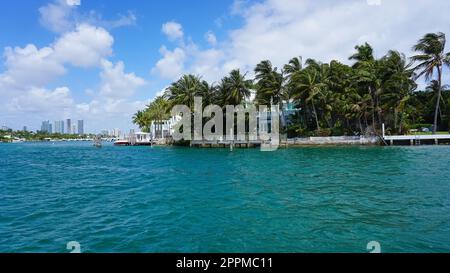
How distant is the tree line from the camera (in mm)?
49562

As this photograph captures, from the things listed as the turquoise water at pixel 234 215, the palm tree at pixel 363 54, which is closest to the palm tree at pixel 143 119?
the palm tree at pixel 363 54

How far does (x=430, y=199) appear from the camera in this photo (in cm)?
1250

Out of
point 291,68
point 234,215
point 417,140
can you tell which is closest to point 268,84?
point 291,68

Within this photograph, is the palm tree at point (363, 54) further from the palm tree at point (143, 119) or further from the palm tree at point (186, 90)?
the palm tree at point (143, 119)

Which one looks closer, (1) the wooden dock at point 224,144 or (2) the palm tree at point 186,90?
(1) the wooden dock at point 224,144

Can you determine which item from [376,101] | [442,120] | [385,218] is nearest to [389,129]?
[376,101]

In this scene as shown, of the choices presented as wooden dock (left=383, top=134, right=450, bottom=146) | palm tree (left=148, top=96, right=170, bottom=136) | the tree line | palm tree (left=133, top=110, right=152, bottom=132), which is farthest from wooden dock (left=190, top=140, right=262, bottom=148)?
palm tree (left=133, top=110, right=152, bottom=132)

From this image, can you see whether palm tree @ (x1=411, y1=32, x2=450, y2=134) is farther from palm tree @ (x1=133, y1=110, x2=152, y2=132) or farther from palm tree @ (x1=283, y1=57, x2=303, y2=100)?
palm tree @ (x1=133, y1=110, x2=152, y2=132)

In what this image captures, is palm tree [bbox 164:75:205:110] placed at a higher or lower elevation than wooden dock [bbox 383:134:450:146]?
higher

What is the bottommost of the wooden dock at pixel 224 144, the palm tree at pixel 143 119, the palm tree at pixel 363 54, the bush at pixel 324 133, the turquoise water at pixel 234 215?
the turquoise water at pixel 234 215

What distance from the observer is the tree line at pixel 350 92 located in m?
49.6

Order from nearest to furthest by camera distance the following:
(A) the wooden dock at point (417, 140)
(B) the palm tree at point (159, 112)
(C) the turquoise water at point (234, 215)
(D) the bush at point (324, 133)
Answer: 1. (C) the turquoise water at point (234, 215)
2. (A) the wooden dock at point (417, 140)
3. (D) the bush at point (324, 133)
4. (B) the palm tree at point (159, 112)
